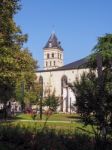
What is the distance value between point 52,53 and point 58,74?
Answer: 57.2m

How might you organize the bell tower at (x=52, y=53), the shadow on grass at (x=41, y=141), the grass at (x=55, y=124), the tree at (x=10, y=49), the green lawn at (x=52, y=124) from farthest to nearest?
the bell tower at (x=52, y=53) < the tree at (x=10, y=49) < the green lawn at (x=52, y=124) < the grass at (x=55, y=124) < the shadow on grass at (x=41, y=141)

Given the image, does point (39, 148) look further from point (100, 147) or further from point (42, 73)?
point (42, 73)

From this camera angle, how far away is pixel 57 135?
463 inches

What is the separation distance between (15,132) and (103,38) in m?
59.3

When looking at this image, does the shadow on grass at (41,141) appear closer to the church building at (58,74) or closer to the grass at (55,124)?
the grass at (55,124)

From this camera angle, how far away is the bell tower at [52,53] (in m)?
188

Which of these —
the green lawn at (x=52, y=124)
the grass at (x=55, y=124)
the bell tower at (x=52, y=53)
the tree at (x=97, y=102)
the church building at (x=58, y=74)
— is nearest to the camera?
Result: the tree at (x=97, y=102)

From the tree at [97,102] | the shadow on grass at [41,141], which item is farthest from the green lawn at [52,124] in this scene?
the shadow on grass at [41,141]

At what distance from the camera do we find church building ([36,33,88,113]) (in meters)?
49.8

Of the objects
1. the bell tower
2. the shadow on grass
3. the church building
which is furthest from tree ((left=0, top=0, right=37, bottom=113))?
the bell tower

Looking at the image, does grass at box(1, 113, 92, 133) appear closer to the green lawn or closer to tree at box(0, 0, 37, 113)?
the green lawn

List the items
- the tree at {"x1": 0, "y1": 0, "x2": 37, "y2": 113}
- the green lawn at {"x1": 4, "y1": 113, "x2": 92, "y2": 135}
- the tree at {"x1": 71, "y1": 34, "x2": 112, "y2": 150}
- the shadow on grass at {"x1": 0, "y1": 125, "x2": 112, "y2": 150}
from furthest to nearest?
the tree at {"x1": 0, "y1": 0, "x2": 37, "y2": 113} < the green lawn at {"x1": 4, "y1": 113, "x2": 92, "y2": 135} < the tree at {"x1": 71, "y1": 34, "x2": 112, "y2": 150} < the shadow on grass at {"x1": 0, "y1": 125, "x2": 112, "y2": 150}

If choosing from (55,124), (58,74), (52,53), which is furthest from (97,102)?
(52,53)

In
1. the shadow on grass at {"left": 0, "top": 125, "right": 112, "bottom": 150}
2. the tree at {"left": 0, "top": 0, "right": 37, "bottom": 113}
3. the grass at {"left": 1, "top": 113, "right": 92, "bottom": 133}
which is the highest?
the tree at {"left": 0, "top": 0, "right": 37, "bottom": 113}
